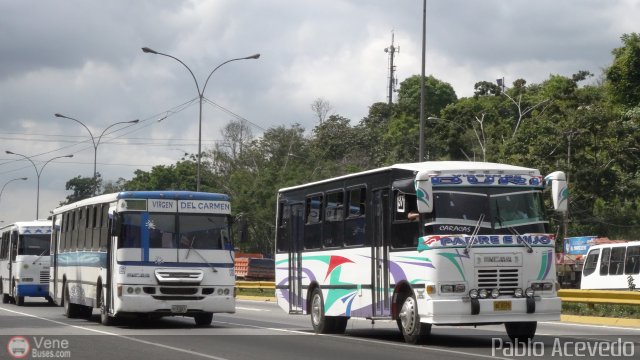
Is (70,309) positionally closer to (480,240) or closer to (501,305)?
(480,240)

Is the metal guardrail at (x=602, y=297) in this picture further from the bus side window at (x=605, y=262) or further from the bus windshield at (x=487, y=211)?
the bus side window at (x=605, y=262)

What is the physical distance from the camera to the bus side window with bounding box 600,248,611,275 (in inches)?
1645

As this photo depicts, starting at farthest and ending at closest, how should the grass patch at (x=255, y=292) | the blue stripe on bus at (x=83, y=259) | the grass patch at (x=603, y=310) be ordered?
1. the grass patch at (x=255, y=292)
2. the grass patch at (x=603, y=310)
3. the blue stripe on bus at (x=83, y=259)

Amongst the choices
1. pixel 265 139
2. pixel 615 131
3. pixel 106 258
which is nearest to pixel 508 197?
pixel 106 258

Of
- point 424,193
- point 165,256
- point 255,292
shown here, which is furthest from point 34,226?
point 424,193

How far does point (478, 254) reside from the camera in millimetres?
17969

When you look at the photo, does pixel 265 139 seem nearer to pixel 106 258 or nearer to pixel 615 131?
pixel 615 131

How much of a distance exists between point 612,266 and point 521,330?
23736 mm

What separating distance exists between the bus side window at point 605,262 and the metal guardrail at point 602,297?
41.4 ft

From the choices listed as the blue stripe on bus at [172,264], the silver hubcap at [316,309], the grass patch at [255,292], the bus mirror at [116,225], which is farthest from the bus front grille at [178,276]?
the grass patch at [255,292]

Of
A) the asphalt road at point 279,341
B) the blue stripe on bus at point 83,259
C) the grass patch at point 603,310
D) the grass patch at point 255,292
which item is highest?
the blue stripe on bus at point 83,259

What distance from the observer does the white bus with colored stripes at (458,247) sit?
1789cm

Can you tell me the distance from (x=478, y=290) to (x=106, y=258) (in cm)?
1016

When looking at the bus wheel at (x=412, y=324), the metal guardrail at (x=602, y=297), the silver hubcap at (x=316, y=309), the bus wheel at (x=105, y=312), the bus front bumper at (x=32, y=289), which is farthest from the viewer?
the bus front bumper at (x=32, y=289)
